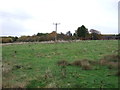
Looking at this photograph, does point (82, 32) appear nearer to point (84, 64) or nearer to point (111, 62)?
point (111, 62)

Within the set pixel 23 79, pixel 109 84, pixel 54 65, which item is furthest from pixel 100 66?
pixel 23 79

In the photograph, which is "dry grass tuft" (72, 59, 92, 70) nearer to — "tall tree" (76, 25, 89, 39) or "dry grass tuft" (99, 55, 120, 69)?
"dry grass tuft" (99, 55, 120, 69)

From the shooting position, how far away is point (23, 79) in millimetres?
16562

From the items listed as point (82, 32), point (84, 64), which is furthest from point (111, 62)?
point (82, 32)

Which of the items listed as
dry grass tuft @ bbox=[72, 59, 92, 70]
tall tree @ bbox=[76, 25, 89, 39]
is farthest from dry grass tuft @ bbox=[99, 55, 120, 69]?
tall tree @ bbox=[76, 25, 89, 39]

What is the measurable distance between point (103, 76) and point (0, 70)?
24.5ft

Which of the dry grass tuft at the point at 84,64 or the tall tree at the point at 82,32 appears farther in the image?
the tall tree at the point at 82,32

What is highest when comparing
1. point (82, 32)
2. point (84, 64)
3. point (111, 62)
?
point (82, 32)

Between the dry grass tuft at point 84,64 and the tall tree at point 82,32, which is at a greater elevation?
the tall tree at point 82,32

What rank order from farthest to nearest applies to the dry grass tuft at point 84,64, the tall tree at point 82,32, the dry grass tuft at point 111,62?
1. the tall tree at point 82,32
2. the dry grass tuft at point 84,64
3. the dry grass tuft at point 111,62

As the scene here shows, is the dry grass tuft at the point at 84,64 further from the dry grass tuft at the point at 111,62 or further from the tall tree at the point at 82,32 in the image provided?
the tall tree at the point at 82,32

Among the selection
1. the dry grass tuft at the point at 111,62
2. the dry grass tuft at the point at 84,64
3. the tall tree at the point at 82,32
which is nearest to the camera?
the dry grass tuft at the point at 111,62

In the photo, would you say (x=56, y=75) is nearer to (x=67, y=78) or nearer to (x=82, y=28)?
(x=67, y=78)

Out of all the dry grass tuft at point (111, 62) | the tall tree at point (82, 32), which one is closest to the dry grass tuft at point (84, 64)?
the dry grass tuft at point (111, 62)
